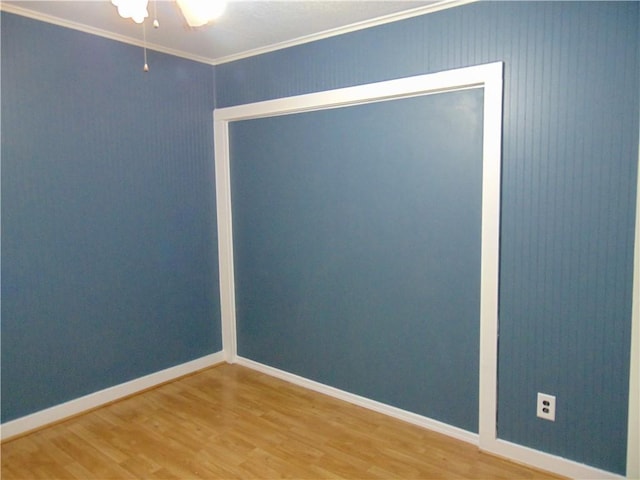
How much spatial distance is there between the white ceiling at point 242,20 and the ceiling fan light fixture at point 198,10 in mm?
856

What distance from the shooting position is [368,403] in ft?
9.75

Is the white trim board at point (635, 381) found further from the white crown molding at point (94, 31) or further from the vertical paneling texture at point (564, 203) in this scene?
the white crown molding at point (94, 31)

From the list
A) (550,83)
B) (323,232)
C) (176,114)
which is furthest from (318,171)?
(550,83)

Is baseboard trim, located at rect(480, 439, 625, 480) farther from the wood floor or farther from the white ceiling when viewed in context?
the white ceiling

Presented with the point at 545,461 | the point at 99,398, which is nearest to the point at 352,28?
the point at 545,461

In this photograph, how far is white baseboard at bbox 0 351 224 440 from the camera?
2635 mm

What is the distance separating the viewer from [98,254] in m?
2.94

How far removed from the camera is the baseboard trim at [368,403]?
2602 mm

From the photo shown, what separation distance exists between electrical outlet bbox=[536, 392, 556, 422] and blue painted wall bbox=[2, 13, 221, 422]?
2403 millimetres

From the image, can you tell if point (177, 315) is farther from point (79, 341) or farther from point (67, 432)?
point (67, 432)

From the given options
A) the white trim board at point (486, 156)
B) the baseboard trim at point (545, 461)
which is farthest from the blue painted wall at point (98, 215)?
the baseboard trim at point (545, 461)

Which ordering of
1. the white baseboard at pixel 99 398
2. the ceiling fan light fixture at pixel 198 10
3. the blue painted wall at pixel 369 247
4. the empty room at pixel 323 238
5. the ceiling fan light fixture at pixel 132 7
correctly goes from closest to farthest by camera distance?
the ceiling fan light fixture at pixel 132 7 → the ceiling fan light fixture at pixel 198 10 → the empty room at pixel 323 238 → the blue painted wall at pixel 369 247 → the white baseboard at pixel 99 398

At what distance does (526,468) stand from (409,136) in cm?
187

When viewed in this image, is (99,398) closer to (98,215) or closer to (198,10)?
(98,215)
